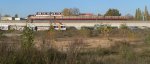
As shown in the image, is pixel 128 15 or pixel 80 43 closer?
pixel 80 43

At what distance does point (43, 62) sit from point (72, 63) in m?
0.66

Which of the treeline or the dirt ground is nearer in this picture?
the dirt ground

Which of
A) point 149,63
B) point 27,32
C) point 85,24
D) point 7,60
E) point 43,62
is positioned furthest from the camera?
point 85,24

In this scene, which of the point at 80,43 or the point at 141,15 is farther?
the point at 141,15

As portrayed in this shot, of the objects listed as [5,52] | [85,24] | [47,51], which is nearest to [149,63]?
→ [47,51]

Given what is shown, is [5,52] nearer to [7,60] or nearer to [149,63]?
[7,60]

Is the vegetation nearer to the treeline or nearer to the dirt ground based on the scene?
the treeline

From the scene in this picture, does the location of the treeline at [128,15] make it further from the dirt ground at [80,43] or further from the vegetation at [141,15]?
the dirt ground at [80,43]

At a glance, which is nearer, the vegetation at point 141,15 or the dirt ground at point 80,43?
the dirt ground at point 80,43

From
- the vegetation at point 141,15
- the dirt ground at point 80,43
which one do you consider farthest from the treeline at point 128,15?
the dirt ground at point 80,43

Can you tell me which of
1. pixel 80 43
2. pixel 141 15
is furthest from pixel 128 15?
pixel 80 43

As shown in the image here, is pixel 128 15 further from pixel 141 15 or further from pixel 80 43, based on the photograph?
pixel 80 43

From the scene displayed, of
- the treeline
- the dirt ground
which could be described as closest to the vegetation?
the treeline

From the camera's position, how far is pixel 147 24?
11100 centimetres
